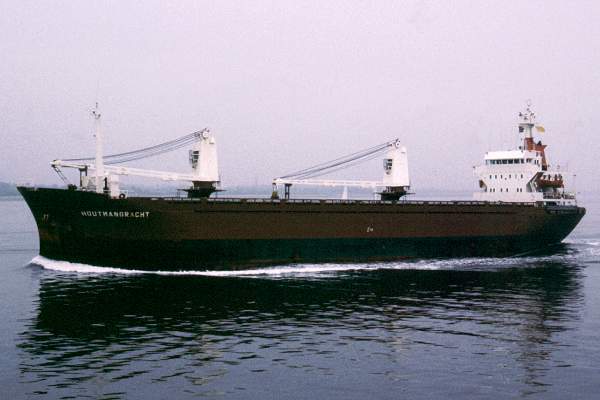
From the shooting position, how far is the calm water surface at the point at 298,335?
59.4 ft

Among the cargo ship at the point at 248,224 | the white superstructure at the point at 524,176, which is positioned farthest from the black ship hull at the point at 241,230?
the white superstructure at the point at 524,176

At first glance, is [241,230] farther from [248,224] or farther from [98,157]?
[98,157]

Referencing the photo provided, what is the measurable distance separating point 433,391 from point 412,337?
5.81m

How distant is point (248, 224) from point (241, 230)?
0.63 meters

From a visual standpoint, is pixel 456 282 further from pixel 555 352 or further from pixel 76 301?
pixel 76 301

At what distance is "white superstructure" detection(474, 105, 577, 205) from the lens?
55.9 meters

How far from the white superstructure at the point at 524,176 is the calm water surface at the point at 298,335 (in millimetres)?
18666

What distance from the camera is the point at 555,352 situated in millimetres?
21391

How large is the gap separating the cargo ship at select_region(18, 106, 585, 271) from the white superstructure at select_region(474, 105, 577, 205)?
359 cm

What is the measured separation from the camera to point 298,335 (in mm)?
23719

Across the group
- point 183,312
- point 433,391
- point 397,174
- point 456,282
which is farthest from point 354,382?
point 397,174

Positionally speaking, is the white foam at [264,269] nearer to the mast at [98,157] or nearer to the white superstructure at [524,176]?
the mast at [98,157]

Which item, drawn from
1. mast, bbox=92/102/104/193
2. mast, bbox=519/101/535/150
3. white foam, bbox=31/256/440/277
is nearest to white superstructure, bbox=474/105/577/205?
mast, bbox=519/101/535/150

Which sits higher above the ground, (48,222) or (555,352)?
(48,222)
